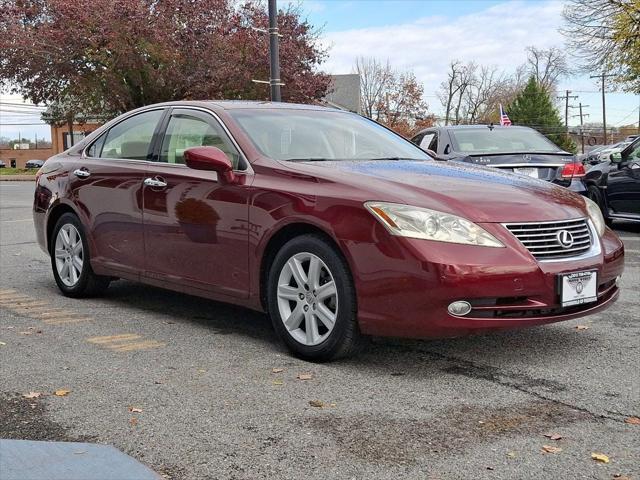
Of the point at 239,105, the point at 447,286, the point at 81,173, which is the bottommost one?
the point at 447,286

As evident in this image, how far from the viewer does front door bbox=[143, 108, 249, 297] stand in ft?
15.9

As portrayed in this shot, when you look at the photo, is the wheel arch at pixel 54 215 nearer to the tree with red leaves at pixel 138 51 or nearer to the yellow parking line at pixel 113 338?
the yellow parking line at pixel 113 338

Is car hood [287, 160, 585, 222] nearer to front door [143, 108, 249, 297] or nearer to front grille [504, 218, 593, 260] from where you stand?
front grille [504, 218, 593, 260]

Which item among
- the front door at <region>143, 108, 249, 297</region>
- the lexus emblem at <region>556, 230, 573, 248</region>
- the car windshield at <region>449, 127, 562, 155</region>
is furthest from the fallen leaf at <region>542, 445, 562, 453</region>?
the car windshield at <region>449, 127, 562, 155</region>

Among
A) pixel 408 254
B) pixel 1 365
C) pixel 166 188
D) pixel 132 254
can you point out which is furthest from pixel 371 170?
pixel 1 365

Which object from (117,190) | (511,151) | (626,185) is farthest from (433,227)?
(626,185)

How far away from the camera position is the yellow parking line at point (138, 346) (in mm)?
4777

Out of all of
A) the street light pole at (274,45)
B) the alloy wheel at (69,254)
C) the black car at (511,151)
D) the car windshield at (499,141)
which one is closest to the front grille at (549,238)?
the alloy wheel at (69,254)

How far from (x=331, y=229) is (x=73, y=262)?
2963 millimetres

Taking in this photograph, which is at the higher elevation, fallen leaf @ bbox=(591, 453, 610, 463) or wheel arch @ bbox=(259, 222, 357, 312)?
wheel arch @ bbox=(259, 222, 357, 312)

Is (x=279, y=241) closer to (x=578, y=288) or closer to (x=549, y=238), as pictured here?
(x=549, y=238)

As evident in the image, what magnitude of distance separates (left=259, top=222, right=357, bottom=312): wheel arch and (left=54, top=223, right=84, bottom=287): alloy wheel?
218 cm

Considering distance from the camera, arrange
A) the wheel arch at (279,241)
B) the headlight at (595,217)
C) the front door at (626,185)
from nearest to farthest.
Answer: the wheel arch at (279,241) → the headlight at (595,217) → the front door at (626,185)

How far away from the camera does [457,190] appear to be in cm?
435
